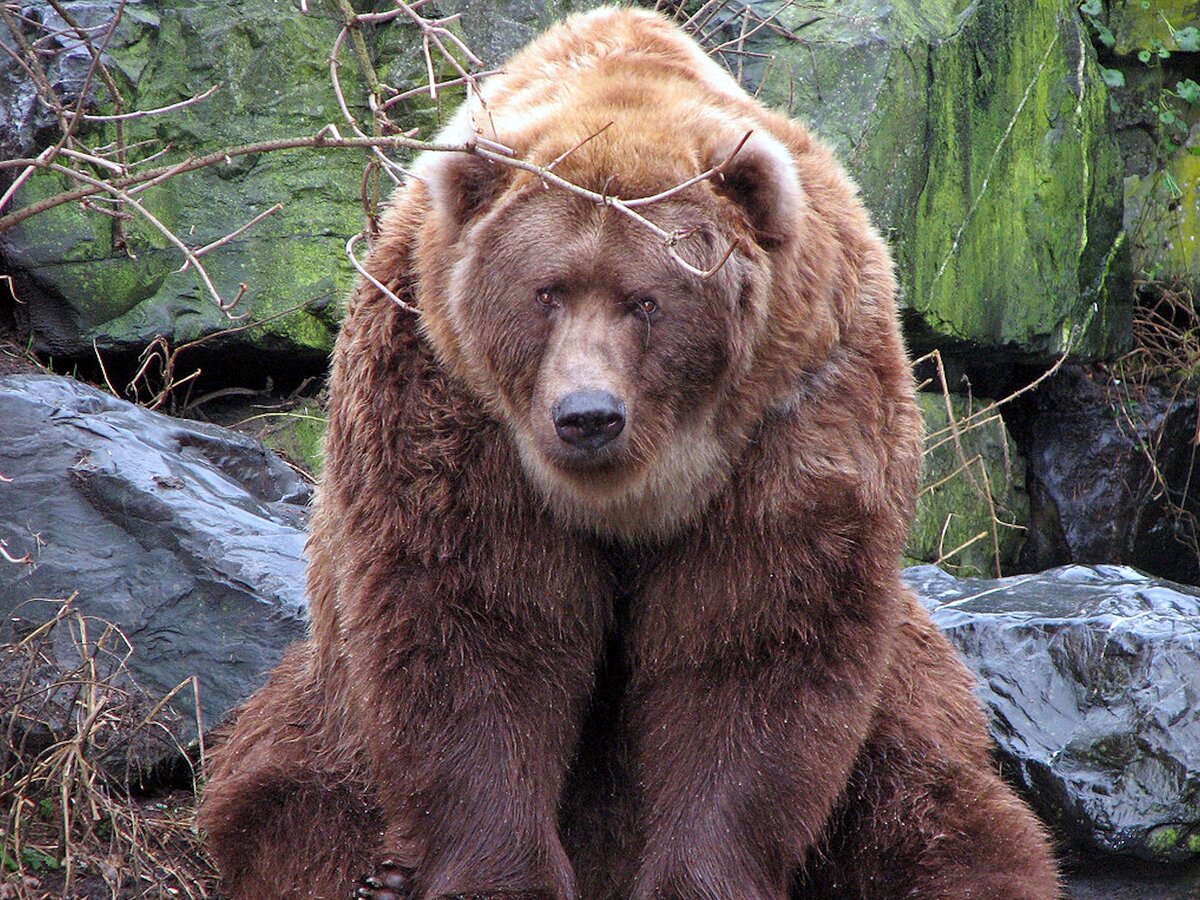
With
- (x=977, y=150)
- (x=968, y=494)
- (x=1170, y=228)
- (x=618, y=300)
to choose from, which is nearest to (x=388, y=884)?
(x=618, y=300)

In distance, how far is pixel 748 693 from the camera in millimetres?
3711

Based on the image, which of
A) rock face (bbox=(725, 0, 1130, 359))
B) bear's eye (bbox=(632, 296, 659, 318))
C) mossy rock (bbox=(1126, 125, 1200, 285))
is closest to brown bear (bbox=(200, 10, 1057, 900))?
bear's eye (bbox=(632, 296, 659, 318))

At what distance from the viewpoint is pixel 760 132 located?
355 cm

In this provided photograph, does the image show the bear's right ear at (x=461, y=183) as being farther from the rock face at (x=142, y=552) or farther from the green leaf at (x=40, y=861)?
the green leaf at (x=40, y=861)

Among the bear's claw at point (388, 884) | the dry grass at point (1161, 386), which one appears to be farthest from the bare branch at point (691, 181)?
the dry grass at point (1161, 386)

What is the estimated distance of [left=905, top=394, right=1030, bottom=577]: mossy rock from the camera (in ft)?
25.5

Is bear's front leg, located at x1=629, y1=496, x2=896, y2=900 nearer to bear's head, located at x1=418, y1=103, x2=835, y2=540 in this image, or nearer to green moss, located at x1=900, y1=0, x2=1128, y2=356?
bear's head, located at x1=418, y1=103, x2=835, y2=540

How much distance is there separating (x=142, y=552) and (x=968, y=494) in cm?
495

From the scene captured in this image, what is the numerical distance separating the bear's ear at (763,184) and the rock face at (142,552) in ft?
8.11

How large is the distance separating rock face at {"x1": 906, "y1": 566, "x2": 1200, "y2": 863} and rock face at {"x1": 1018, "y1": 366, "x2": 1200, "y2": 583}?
12.0ft

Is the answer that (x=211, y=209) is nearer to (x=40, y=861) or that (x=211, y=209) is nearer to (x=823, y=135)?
(x=823, y=135)

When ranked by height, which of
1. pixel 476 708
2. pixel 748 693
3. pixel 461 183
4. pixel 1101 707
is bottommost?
pixel 1101 707

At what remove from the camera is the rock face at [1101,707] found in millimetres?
4703

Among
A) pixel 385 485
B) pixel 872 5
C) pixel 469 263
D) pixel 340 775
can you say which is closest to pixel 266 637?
pixel 340 775
